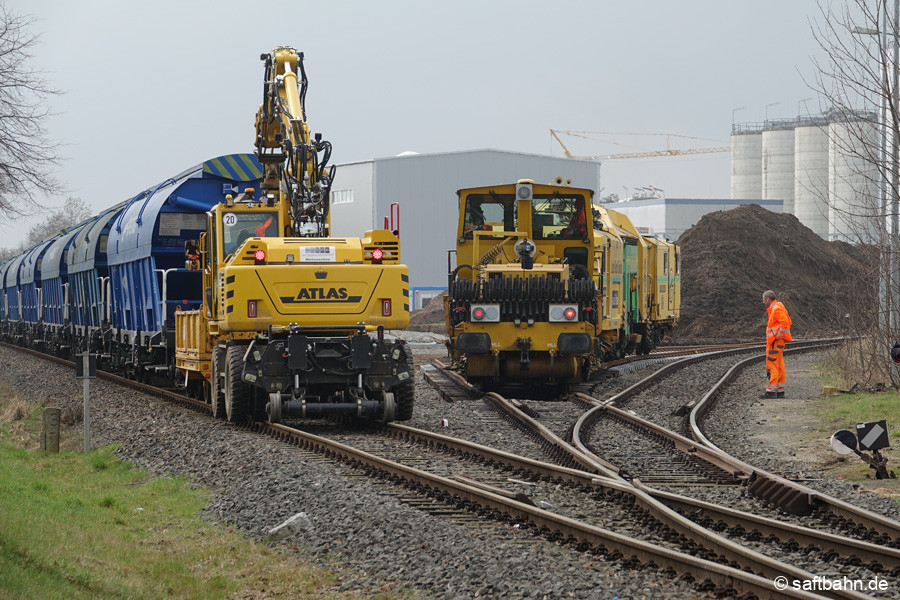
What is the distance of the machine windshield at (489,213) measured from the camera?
19.7m

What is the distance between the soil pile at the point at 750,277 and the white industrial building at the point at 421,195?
520cm

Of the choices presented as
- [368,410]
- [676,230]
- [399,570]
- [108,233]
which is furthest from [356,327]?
[676,230]

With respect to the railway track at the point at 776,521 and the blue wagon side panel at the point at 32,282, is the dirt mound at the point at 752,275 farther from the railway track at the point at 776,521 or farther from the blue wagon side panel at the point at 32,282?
the railway track at the point at 776,521

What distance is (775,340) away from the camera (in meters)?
18.0

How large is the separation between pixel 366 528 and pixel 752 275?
42842 mm

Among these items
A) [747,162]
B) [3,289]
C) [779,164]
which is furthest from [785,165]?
[3,289]

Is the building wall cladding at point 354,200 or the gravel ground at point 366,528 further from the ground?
the building wall cladding at point 354,200

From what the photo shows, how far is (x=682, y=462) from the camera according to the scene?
37.2 feet

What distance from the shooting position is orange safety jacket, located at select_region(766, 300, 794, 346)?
18062 millimetres

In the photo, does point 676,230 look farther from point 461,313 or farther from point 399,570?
point 399,570

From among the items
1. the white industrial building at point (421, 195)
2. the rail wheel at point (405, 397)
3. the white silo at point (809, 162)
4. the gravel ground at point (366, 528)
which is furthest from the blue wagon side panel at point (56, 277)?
the white silo at point (809, 162)

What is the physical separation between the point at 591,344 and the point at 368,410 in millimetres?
4961

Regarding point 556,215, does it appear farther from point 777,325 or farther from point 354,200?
point 354,200

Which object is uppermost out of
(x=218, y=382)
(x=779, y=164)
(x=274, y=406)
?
(x=779, y=164)
